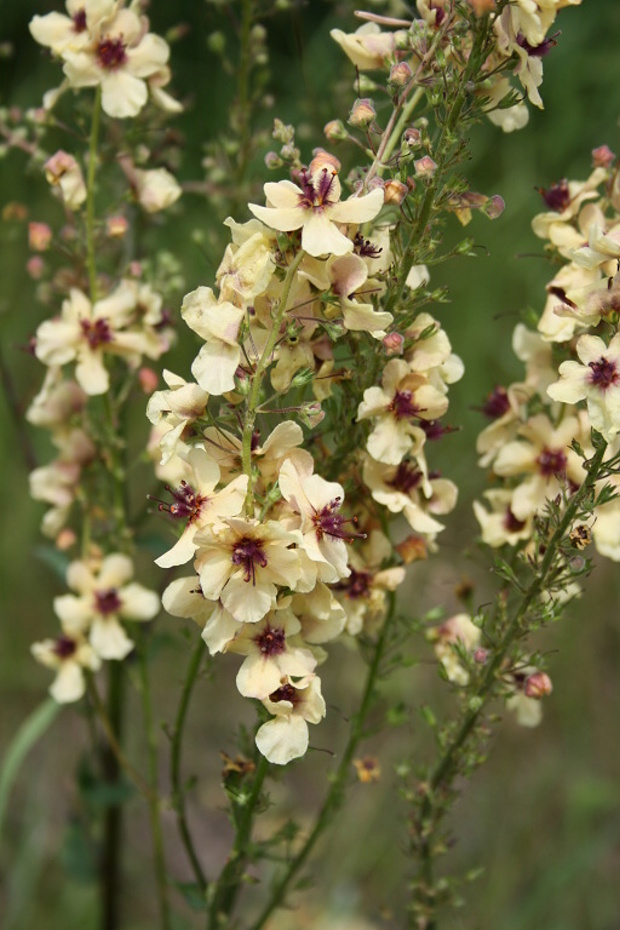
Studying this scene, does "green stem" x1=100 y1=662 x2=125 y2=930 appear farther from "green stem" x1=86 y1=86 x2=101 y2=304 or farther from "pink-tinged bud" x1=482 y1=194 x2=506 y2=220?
"pink-tinged bud" x1=482 y1=194 x2=506 y2=220

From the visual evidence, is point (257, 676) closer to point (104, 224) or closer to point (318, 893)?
point (104, 224)

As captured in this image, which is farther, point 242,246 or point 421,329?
point 421,329

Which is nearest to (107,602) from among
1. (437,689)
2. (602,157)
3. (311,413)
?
(311,413)

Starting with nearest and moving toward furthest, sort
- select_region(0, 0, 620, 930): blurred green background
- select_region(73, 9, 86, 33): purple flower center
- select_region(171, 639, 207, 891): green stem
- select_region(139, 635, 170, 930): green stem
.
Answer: select_region(171, 639, 207, 891): green stem, select_region(73, 9, 86, 33): purple flower center, select_region(139, 635, 170, 930): green stem, select_region(0, 0, 620, 930): blurred green background

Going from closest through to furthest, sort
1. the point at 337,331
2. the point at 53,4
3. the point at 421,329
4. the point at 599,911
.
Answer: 1. the point at 337,331
2. the point at 421,329
3. the point at 599,911
4. the point at 53,4

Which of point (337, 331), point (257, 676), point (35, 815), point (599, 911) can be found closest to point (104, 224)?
point (337, 331)

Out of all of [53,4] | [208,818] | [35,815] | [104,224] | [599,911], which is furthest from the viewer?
[53,4]

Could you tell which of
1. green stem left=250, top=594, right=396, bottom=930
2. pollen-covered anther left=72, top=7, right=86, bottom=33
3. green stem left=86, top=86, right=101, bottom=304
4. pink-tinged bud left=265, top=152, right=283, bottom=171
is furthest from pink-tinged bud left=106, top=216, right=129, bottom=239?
green stem left=250, top=594, right=396, bottom=930
